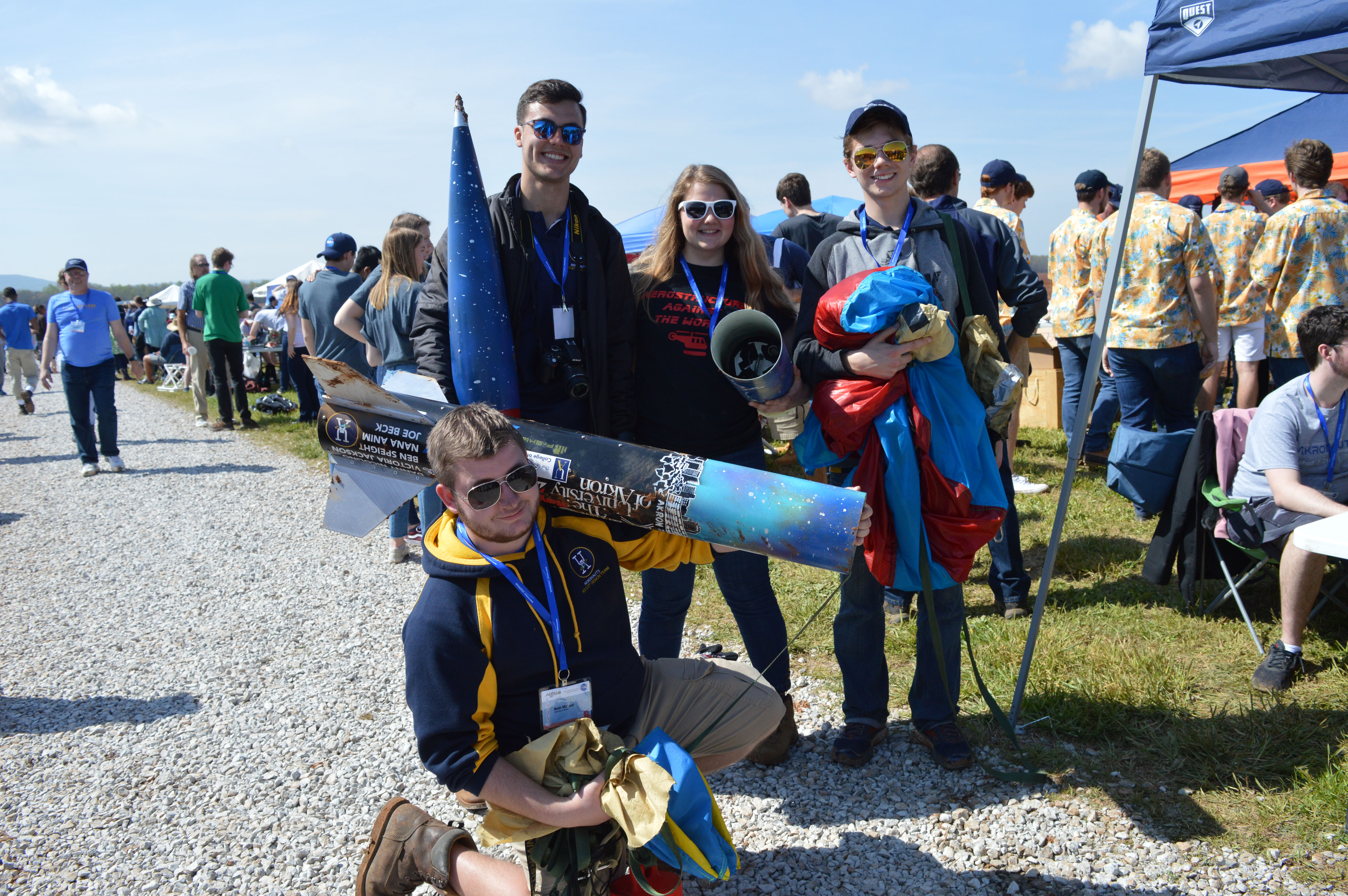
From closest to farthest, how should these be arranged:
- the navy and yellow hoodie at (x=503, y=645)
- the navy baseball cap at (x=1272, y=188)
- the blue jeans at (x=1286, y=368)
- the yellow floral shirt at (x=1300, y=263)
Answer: the navy and yellow hoodie at (x=503, y=645) → the yellow floral shirt at (x=1300, y=263) → the blue jeans at (x=1286, y=368) → the navy baseball cap at (x=1272, y=188)

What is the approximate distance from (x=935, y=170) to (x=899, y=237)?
1.69 meters

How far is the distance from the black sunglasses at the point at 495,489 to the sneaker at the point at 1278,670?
302 centimetres

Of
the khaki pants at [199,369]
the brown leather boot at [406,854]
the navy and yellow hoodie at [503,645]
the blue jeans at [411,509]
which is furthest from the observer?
the khaki pants at [199,369]

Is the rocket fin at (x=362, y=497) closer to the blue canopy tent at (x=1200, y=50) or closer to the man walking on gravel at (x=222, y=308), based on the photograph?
the blue canopy tent at (x=1200, y=50)

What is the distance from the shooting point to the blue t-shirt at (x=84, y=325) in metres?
8.16

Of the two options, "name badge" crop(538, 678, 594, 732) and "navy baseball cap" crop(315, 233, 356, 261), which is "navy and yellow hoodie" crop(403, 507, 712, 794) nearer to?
"name badge" crop(538, 678, 594, 732)

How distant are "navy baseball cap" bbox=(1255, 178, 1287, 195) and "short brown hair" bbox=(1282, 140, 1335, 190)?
3.30m

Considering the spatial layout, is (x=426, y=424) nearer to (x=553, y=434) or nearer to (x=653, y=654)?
(x=553, y=434)

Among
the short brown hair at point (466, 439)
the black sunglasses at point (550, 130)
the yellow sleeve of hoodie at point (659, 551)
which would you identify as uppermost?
the black sunglasses at point (550, 130)

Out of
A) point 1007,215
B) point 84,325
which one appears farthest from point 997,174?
point 84,325

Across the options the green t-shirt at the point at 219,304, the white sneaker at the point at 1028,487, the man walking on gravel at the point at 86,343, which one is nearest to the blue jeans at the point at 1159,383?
the white sneaker at the point at 1028,487

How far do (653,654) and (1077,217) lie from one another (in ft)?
15.8

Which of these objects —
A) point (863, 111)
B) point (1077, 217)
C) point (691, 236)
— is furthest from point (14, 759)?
point (1077, 217)

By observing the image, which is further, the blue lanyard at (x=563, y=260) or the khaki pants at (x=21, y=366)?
the khaki pants at (x=21, y=366)
